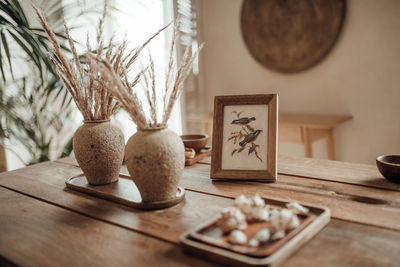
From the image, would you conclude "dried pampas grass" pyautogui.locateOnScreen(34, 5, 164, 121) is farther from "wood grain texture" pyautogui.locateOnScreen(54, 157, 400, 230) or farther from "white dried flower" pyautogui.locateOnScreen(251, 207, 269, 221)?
"white dried flower" pyautogui.locateOnScreen(251, 207, 269, 221)

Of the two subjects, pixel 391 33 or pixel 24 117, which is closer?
pixel 24 117

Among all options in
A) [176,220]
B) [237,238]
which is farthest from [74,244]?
[237,238]

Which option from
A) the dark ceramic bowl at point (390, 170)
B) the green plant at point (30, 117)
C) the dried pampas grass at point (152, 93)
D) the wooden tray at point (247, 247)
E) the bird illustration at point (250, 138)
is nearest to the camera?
the wooden tray at point (247, 247)

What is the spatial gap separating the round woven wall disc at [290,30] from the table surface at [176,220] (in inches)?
68.2

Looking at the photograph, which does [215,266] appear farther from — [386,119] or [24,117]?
[386,119]

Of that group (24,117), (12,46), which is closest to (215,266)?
(24,117)

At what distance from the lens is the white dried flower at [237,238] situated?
679mm

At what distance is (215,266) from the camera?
2.12 feet

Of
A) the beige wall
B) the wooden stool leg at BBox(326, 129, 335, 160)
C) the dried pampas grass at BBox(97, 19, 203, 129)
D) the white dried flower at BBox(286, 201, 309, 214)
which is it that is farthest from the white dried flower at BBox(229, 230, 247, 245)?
the beige wall

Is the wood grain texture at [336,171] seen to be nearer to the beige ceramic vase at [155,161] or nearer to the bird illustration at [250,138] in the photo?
the bird illustration at [250,138]

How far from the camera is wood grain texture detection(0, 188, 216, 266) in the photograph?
685mm

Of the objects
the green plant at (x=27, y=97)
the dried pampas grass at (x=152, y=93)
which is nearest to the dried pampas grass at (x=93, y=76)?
the dried pampas grass at (x=152, y=93)

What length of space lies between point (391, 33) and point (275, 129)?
1880 mm

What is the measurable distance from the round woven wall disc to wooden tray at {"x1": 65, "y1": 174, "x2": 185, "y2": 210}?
2.09 meters
